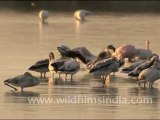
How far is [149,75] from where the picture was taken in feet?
61.4

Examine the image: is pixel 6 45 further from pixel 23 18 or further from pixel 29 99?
pixel 23 18

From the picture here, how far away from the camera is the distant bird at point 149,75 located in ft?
61.5

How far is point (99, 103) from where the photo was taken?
54.3 ft

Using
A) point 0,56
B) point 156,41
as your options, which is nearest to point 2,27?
point 156,41

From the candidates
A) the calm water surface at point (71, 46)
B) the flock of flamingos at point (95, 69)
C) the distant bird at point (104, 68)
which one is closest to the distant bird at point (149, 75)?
the flock of flamingos at point (95, 69)

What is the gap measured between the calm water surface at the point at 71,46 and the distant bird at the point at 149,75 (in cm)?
24

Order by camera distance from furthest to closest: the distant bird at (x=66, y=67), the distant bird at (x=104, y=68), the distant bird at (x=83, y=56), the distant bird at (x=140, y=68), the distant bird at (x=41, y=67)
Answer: the distant bird at (x=83, y=56), the distant bird at (x=41, y=67), the distant bird at (x=66, y=67), the distant bird at (x=140, y=68), the distant bird at (x=104, y=68)

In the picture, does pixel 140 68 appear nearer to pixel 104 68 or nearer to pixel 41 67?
pixel 104 68

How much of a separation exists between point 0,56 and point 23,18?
24064 millimetres

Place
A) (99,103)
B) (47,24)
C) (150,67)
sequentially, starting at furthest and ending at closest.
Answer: (47,24) → (150,67) → (99,103)

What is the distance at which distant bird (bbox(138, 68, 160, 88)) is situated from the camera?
Result: 18734mm

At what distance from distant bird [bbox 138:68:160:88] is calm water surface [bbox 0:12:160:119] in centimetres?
24

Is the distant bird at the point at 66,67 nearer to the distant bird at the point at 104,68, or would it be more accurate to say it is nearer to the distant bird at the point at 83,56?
the distant bird at the point at 104,68

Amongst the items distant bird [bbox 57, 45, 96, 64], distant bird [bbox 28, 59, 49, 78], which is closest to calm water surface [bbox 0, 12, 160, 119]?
distant bird [bbox 28, 59, 49, 78]
